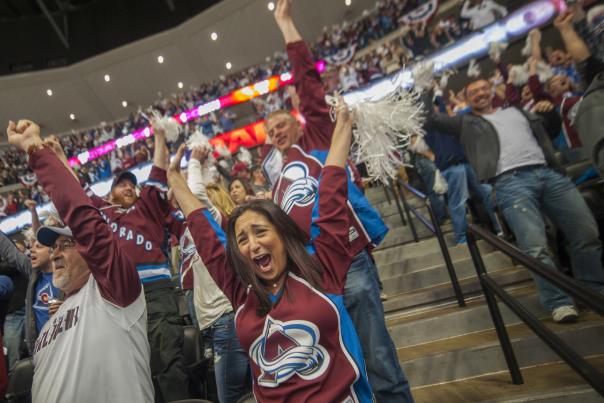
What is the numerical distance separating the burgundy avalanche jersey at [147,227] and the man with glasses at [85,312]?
97 centimetres

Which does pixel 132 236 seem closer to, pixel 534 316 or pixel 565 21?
pixel 534 316

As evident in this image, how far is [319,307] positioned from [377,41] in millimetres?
15458

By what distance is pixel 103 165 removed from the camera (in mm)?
17906

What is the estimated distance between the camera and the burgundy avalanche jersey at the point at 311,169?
1878mm

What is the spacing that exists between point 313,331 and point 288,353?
106 millimetres

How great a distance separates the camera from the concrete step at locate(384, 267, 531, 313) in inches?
122

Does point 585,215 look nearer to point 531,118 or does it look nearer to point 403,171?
point 531,118

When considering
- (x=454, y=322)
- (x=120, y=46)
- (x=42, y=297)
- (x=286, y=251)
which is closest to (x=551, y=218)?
(x=454, y=322)

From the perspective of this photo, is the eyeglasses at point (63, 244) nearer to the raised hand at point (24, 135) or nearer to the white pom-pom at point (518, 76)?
the raised hand at point (24, 135)

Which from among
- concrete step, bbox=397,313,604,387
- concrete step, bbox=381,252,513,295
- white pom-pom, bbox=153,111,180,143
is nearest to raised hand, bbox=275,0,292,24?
white pom-pom, bbox=153,111,180,143

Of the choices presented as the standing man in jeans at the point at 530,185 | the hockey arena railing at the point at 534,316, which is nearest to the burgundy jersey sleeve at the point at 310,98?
the hockey arena railing at the point at 534,316

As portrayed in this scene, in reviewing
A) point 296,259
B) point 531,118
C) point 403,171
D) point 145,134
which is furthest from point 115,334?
point 145,134

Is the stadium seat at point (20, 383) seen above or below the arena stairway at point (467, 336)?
above

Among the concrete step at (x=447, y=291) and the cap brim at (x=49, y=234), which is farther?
the concrete step at (x=447, y=291)
